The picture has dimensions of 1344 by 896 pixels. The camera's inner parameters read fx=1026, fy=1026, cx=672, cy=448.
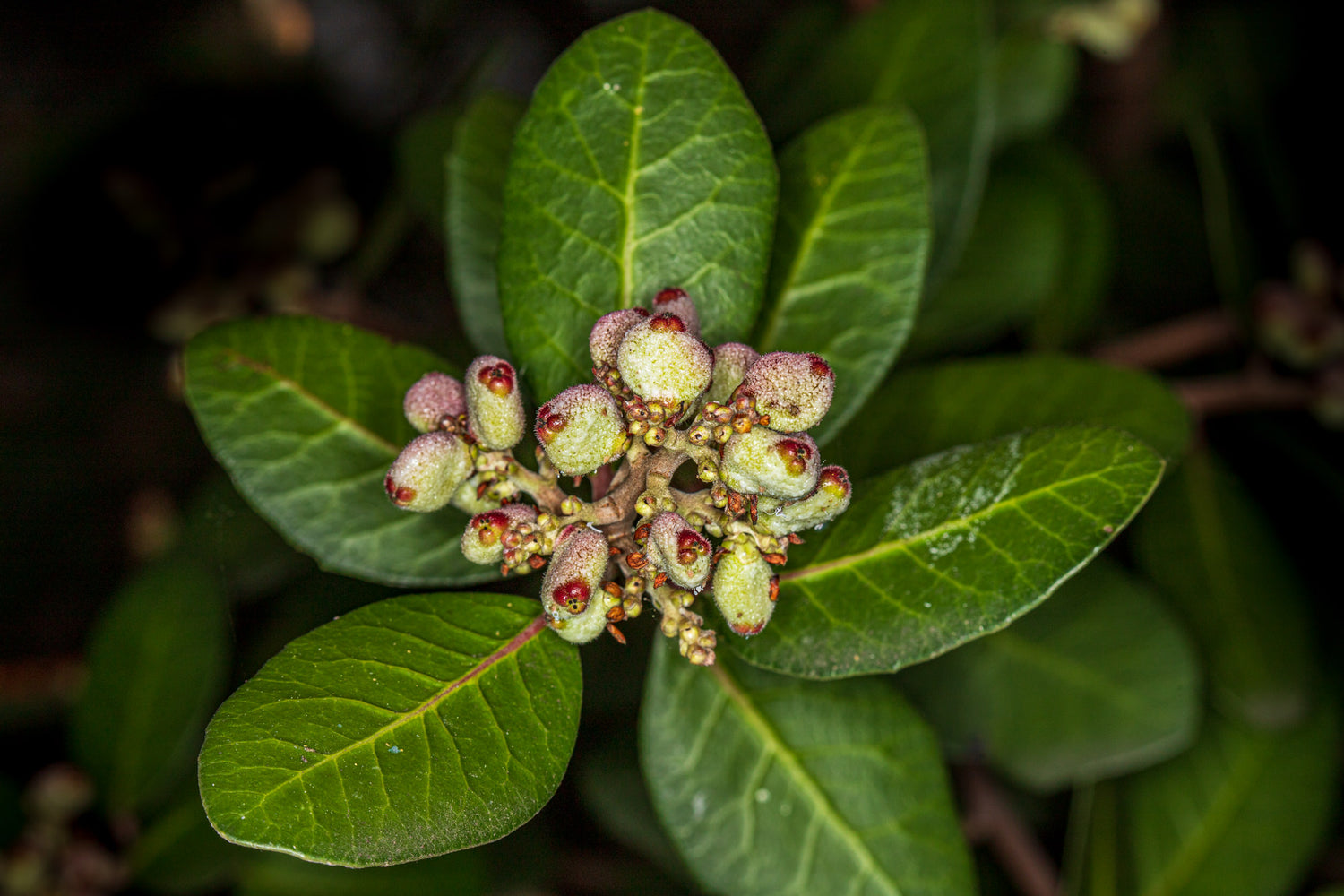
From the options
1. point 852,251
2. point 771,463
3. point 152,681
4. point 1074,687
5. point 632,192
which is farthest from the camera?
point 152,681

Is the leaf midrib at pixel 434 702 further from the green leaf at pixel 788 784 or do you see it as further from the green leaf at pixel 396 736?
the green leaf at pixel 788 784

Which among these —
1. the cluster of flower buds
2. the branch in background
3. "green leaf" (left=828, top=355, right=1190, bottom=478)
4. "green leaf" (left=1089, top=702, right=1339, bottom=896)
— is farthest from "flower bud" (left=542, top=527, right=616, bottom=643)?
"green leaf" (left=1089, top=702, right=1339, bottom=896)

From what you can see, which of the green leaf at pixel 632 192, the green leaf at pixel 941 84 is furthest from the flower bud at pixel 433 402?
the green leaf at pixel 941 84

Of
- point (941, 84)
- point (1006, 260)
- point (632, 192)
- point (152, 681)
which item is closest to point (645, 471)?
point (632, 192)

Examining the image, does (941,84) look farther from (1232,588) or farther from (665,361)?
(1232,588)

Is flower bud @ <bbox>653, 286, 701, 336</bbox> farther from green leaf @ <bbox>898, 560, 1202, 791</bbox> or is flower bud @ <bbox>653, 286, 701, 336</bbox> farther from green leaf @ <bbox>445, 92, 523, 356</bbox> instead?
green leaf @ <bbox>898, 560, 1202, 791</bbox>

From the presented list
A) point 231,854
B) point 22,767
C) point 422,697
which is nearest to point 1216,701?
point 422,697
